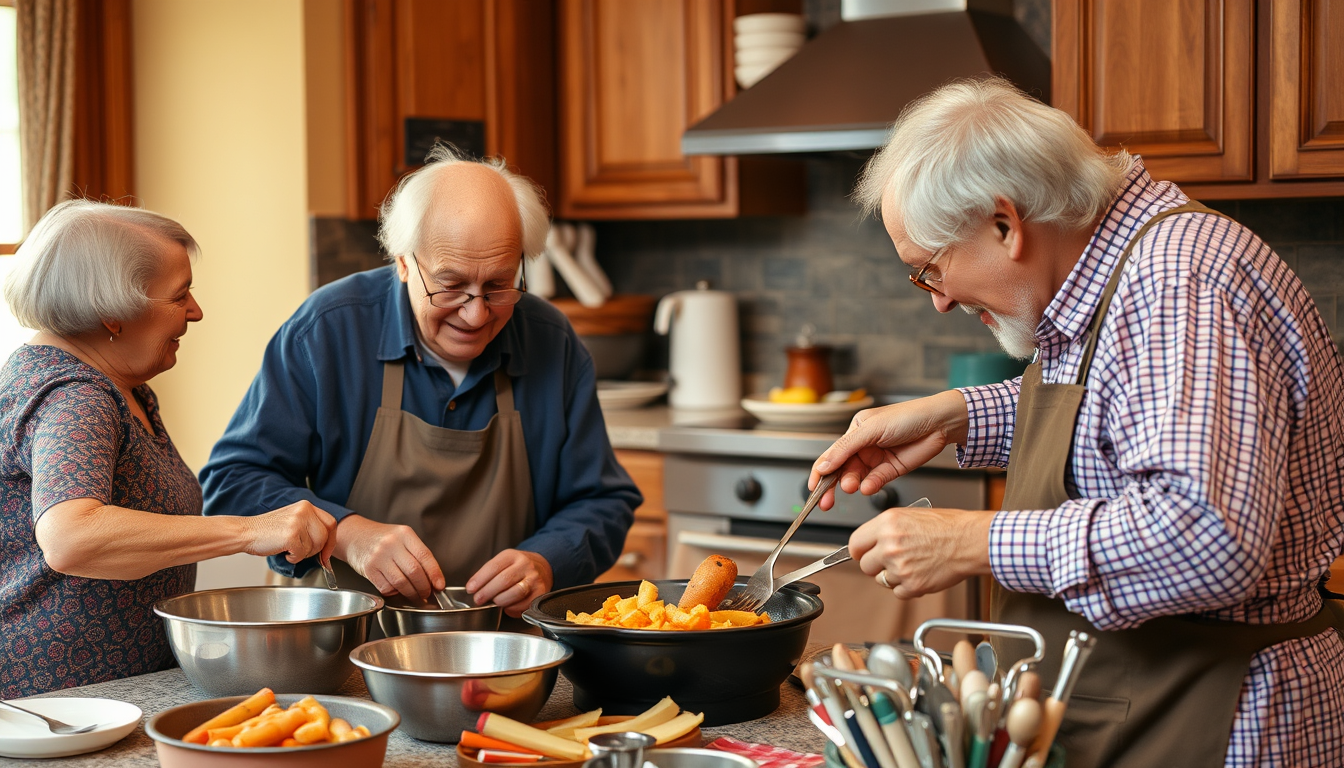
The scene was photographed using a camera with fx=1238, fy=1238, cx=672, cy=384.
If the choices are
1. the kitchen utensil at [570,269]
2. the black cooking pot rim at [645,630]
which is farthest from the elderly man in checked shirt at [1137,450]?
the kitchen utensil at [570,269]

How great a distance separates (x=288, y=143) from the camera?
3068mm

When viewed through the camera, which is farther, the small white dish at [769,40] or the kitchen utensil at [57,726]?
the small white dish at [769,40]

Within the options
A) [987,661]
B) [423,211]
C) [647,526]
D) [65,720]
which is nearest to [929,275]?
[987,661]

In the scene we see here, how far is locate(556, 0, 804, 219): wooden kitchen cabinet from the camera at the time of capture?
334 cm

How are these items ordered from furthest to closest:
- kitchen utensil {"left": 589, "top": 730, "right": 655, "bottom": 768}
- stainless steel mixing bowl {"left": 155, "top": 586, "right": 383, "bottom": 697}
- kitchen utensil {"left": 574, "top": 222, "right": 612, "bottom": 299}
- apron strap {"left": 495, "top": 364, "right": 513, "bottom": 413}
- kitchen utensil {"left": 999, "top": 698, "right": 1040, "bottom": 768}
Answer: kitchen utensil {"left": 574, "top": 222, "right": 612, "bottom": 299}
apron strap {"left": 495, "top": 364, "right": 513, "bottom": 413}
stainless steel mixing bowl {"left": 155, "top": 586, "right": 383, "bottom": 697}
kitchen utensil {"left": 589, "top": 730, "right": 655, "bottom": 768}
kitchen utensil {"left": 999, "top": 698, "right": 1040, "bottom": 768}

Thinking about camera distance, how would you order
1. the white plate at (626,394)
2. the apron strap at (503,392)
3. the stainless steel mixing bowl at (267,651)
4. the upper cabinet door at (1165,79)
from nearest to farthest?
1. the stainless steel mixing bowl at (267,651)
2. the apron strap at (503,392)
3. the upper cabinet door at (1165,79)
4. the white plate at (626,394)

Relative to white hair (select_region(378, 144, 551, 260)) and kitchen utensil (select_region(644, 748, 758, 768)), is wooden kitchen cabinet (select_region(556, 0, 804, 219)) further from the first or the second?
kitchen utensil (select_region(644, 748, 758, 768))

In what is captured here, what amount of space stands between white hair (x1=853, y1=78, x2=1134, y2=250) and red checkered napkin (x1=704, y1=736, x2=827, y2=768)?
0.56 metres

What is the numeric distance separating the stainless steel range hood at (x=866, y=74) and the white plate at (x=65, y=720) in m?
2.05

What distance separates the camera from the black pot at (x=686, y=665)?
129 centimetres

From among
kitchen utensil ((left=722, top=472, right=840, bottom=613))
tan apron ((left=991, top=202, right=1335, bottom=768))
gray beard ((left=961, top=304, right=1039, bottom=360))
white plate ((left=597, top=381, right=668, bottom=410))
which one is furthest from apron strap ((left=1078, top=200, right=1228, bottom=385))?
white plate ((left=597, top=381, right=668, bottom=410))

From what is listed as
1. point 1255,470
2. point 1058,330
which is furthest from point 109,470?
point 1255,470

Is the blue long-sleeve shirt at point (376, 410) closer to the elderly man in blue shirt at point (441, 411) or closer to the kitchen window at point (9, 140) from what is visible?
the elderly man in blue shirt at point (441, 411)

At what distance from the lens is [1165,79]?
2.71 metres
